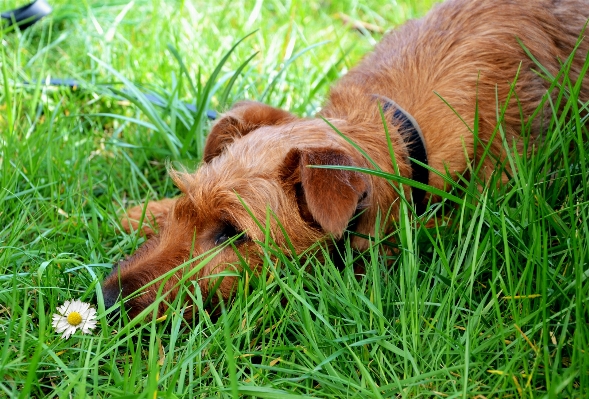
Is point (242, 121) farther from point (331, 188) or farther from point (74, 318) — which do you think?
point (74, 318)

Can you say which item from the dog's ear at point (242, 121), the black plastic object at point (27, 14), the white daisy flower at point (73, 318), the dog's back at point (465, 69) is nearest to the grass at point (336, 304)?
the white daisy flower at point (73, 318)

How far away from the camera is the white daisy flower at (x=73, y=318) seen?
93.2 inches

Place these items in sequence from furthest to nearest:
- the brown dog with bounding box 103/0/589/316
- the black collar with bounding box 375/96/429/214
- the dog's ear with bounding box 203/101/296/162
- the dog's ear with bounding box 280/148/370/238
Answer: the dog's ear with bounding box 203/101/296/162 < the black collar with bounding box 375/96/429/214 < the brown dog with bounding box 103/0/589/316 < the dog's ear with bounding box 280/148/370/238

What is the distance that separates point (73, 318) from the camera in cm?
238

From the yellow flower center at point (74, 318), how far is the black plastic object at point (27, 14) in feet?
9.85

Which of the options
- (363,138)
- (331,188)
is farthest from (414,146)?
(331,188)

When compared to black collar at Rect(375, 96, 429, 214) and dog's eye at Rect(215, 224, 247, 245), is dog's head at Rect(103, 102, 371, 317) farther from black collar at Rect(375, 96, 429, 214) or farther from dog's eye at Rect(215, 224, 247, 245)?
black collar at Rect(375, 96, 429, 214)

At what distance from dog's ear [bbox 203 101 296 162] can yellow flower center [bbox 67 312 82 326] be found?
43.4 inches

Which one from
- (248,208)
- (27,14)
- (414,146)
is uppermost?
(27,14)

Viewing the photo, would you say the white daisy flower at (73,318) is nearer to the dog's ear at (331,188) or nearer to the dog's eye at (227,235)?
the dog's eye at (227,235)

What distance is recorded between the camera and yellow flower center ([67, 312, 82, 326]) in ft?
7.79

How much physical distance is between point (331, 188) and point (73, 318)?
3.35ft

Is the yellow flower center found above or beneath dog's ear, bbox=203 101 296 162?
beneath

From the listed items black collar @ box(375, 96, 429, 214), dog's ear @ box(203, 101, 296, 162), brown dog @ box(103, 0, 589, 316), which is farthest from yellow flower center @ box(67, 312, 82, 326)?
black collar @ box(375, 96, 429, 214)
